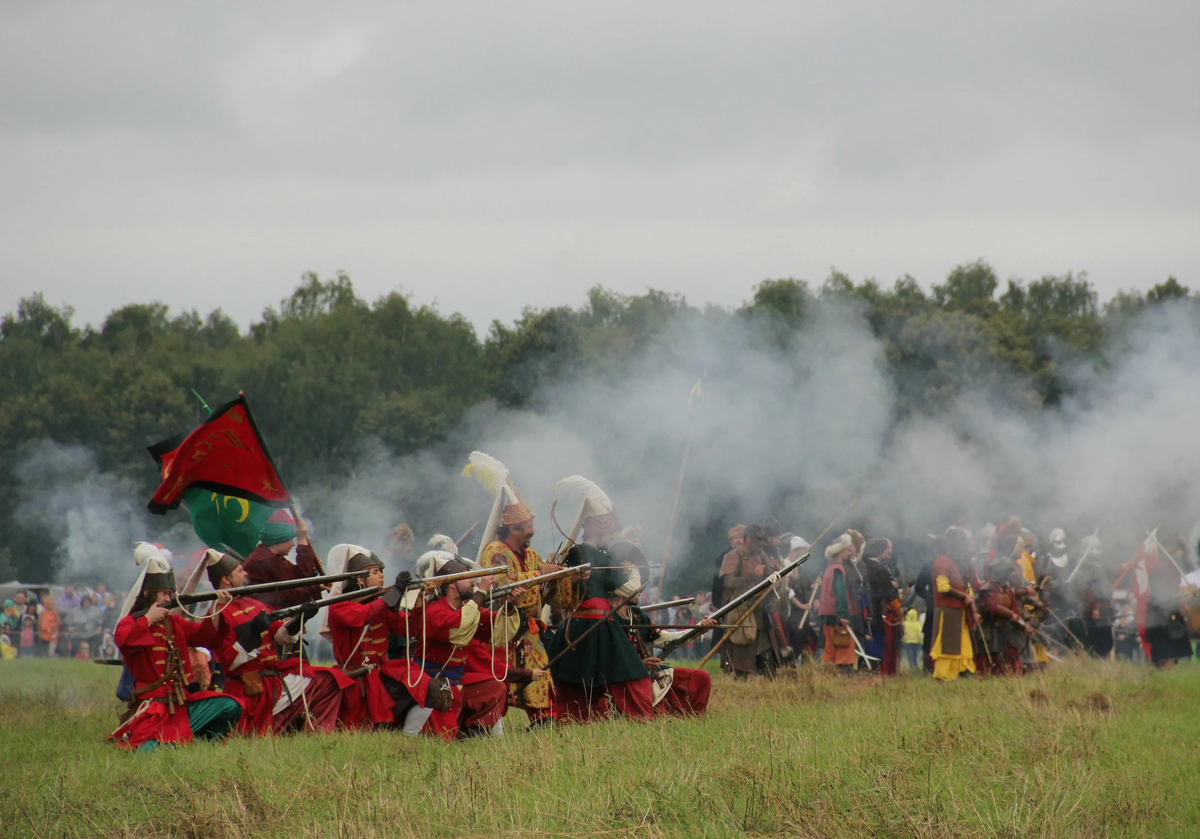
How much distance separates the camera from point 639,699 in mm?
8969

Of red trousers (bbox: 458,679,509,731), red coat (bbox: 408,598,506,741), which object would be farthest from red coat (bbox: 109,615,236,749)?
red trousers (bbox: 458,679,509,731)

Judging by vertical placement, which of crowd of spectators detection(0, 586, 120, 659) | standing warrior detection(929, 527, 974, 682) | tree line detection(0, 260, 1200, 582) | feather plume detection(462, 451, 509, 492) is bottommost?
crowd of spectators detection(0, 586, 120, 659)

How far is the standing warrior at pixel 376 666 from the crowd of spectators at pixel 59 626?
56.1ft

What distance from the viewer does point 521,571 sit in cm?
927

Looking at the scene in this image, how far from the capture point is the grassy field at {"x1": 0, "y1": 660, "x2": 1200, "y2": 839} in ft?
18.2

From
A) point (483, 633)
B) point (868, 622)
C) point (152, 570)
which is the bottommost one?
point (868, 622)

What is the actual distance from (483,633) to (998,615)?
22.7ft

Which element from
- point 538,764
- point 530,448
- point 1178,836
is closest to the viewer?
point 1178,836

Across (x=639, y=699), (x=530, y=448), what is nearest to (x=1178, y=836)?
(x=639, y=699)

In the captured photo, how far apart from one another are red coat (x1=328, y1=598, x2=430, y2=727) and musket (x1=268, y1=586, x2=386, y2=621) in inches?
19.8

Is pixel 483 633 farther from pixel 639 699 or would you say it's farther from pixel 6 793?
pixel 6 793

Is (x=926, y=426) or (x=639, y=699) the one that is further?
(x=926, y=426)

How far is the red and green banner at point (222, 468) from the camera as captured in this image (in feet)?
29.6

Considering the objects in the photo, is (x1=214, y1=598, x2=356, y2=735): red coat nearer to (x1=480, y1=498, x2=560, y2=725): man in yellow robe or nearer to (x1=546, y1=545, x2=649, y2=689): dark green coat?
(x1=480, y1=498, x2=560, y2=725): man in yellow robe
